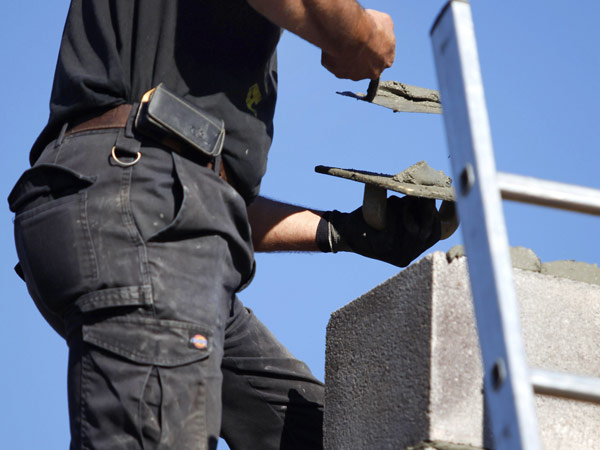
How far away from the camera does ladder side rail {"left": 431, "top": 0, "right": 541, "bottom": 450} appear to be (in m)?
1.42

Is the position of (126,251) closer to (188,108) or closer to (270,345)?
(188,108)

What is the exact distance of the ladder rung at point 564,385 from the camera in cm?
145

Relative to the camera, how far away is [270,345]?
3.16 metres

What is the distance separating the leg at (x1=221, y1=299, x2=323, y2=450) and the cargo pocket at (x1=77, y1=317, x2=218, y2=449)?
0.77 metres

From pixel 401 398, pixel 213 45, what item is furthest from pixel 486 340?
pixel 213 45

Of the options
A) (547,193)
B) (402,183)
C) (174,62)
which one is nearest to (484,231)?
(547,193)

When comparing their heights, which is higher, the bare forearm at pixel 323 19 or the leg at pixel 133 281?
the bare forearm at pixel 323 19

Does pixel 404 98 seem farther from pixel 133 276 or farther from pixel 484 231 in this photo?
pixel 484 231

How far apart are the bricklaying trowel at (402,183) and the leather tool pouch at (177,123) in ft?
1.99

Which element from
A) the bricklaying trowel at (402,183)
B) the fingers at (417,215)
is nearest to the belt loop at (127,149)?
the bricklaying trowel at (402,183)

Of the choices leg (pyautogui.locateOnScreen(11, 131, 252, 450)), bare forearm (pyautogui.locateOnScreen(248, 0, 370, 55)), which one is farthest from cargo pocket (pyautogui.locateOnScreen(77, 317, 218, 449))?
bare forearm (pyautogui.locateOnScreen(248, 0, 370, 55))

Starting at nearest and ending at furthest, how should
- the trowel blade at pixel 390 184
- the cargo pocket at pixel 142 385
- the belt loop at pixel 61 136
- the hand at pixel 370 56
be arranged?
the cargo pocket at pixel 142 385 < the belt loop at pixel 61 136 < the hand at pixel 370 56 < the trowel blade at pixel 390 184

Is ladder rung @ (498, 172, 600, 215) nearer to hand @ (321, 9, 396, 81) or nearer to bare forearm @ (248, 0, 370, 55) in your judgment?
bare forearm @ (248, 0, 370, 55)

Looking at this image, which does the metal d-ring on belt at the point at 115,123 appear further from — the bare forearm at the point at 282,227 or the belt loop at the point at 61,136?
the bare forearm at the point at 282,227
